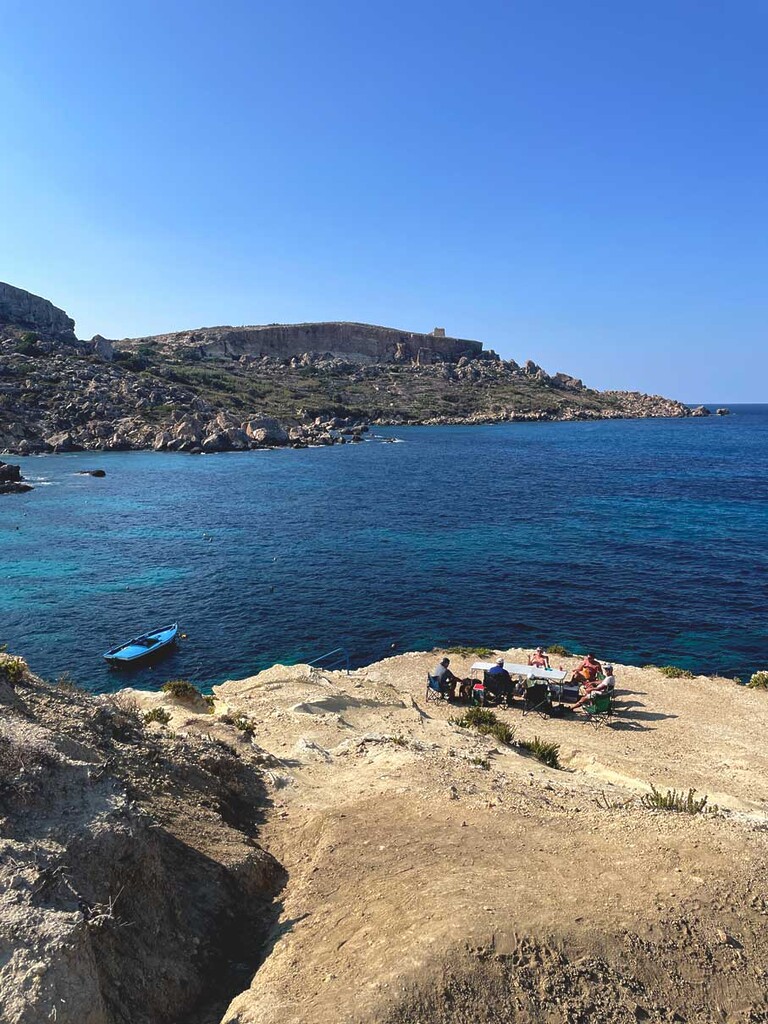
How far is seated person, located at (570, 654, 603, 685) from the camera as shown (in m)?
20.0

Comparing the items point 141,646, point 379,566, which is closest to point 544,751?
point 141,646

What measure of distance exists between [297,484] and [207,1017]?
6941 centimetres

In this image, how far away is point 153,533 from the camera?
165 ft

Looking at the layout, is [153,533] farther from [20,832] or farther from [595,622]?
[20,832]

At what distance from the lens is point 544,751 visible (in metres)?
15.2

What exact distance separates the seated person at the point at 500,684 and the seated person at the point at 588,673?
89.9 inches

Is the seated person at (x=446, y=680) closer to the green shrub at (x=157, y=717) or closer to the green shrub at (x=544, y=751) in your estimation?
the green shrub at (x=544, y=751)

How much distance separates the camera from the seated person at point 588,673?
20.0m

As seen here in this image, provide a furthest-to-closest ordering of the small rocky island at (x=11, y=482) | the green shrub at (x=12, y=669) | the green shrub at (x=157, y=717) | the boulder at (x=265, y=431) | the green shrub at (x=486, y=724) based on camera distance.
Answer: the boulder at (x=265, y=431) < the small rocky island at (x=11, y=482) < the green shrub at (x=486, y=724) < the green shrub at (x=157, y=717) < the green shrub at (x=12, y=669)

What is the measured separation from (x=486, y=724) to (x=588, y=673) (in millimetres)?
4821

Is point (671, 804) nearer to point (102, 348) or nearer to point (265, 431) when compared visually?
point (265, 431)

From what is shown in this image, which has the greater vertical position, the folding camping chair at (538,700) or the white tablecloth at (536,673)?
the white tablecloth at (536,673)

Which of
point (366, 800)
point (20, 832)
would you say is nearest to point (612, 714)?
point (366, 800)

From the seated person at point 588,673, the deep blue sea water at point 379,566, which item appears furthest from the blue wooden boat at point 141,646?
the seated person at point 588,673
